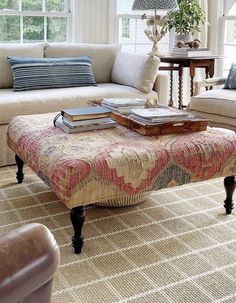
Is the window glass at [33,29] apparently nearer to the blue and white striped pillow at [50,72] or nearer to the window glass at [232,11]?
the blue and white striped pillow at [50,72]

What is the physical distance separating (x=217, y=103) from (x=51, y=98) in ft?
4.22

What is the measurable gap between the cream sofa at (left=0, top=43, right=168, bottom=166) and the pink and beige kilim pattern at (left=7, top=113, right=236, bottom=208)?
2.77 ft

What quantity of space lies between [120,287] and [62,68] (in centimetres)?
240

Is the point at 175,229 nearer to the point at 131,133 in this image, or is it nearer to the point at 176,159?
the point at 176,159

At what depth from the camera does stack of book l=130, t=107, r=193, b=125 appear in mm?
2309

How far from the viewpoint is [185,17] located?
453 cm

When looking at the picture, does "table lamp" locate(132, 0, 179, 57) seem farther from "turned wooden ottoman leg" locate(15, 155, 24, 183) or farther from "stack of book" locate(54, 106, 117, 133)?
"turned wooden ottoman leg" locate(15, 155, 24, 183)

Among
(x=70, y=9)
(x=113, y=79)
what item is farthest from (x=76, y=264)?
(x=70, y=9)

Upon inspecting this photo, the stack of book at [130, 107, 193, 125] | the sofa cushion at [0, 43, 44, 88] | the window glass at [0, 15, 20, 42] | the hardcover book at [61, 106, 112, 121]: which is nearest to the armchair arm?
the sofa cushion at [0, 43, 44, 88]

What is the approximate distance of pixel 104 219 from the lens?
2.38m

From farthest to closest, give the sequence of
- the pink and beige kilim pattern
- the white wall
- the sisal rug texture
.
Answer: the white wall → the pink and beige kilim pattern → the sisal rug texture

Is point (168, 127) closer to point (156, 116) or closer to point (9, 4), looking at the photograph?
point (156, 116)

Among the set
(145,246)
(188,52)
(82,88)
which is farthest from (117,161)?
(188,52)

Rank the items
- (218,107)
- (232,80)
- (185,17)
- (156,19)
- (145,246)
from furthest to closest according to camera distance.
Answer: (185,17), (156,19), (232,80), (218,107), (145,246)
